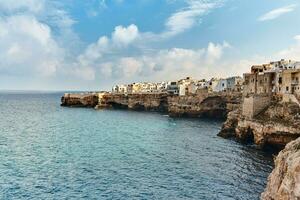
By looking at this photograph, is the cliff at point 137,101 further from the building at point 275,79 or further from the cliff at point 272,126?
the cliff at point 272,126

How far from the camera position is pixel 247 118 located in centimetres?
6284

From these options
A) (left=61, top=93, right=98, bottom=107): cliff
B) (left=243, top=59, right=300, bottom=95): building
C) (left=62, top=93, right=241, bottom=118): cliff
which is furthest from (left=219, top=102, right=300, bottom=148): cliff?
(left=61, top=93, right=98, bottom=107): cliff

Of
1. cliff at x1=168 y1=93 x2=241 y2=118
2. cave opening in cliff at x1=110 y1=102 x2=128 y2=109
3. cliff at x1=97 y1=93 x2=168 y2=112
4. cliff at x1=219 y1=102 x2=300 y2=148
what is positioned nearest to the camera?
cliff at x1=219 y1=102 x2=300 y2=148

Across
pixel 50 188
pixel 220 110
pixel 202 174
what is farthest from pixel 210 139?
pixel 220 110

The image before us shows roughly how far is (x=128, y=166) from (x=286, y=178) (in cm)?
3006

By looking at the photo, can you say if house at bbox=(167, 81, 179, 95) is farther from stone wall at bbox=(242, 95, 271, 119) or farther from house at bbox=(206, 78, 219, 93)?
stone wall at bbox=(242, 95, 271, 119)

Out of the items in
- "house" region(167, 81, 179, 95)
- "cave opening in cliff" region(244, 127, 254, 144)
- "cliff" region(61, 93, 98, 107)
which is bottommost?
"cave opening in cliff" region(244, 127, 254, 144)

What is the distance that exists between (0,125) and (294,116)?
2758 inches

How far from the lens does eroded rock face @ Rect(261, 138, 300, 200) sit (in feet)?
57.0

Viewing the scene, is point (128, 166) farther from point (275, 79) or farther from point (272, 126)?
point (275, 79)

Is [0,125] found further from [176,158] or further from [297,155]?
[297,155]

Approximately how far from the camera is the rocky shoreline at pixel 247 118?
19897mm

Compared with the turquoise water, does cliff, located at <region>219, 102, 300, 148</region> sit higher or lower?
higher

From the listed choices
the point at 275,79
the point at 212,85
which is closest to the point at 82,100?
the point at 212,85
